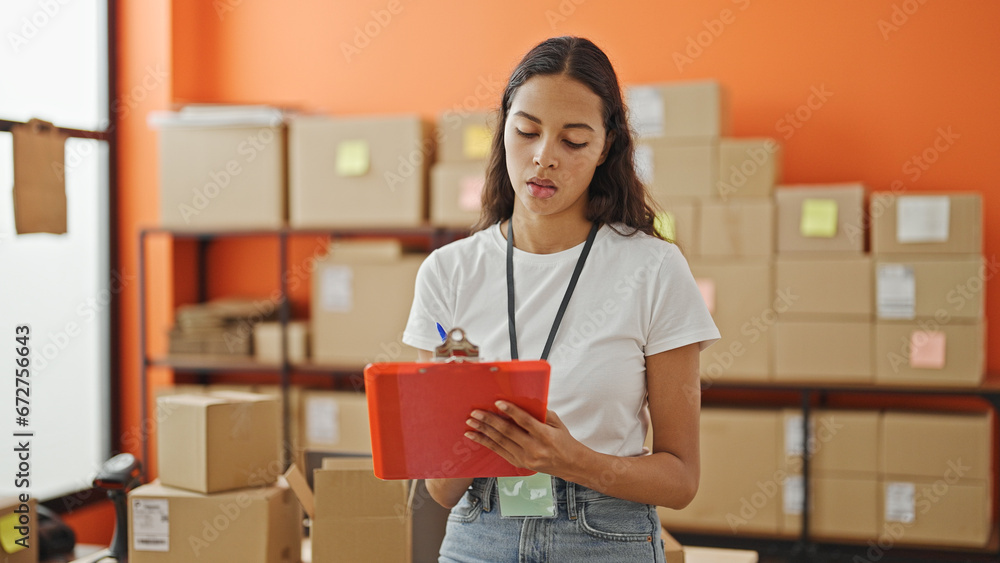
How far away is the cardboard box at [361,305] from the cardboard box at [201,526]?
5.41ft

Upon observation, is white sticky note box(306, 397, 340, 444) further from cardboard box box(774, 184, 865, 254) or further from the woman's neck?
the woman's neck

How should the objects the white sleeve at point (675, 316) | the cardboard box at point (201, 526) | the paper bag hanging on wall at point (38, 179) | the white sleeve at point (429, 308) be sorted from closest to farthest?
the white sleeve at point (675, 316) < the white sleeve at point (429, 308) < the cardboard box at point (201, 526) < the paper bag hanging on wall at point (38, 179)

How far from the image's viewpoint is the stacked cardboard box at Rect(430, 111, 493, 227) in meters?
3.39

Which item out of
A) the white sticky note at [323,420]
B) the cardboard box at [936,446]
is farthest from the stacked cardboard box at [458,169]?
the cardboard box at [936,446]

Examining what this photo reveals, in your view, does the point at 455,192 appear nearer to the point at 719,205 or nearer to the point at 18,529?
the point at 719,205

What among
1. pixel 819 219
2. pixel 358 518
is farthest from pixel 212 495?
pixel 819 219

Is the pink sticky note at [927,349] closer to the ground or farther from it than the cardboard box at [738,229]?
closer to the ground

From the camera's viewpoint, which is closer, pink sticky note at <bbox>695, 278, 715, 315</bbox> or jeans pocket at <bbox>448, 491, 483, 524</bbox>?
jeans pocket at <bbox>448, 491, 483, 524</bbox>

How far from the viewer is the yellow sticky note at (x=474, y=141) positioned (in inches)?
134

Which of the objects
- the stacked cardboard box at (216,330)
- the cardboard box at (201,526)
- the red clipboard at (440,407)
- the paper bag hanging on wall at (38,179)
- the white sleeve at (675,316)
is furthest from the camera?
the stacked cardboard box at (216,330)

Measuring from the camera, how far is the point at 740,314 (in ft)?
10.4

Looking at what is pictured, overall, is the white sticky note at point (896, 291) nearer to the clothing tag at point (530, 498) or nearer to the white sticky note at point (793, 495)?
the white sticky note at point (793, 495)

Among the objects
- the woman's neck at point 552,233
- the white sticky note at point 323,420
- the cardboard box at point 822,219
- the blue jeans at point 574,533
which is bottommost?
the white sticky note at point 323,420

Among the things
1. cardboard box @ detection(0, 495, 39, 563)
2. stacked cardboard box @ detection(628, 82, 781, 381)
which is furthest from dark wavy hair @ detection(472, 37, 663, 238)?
stacked cardboard box @ detection(628, 82, 781, 381)
